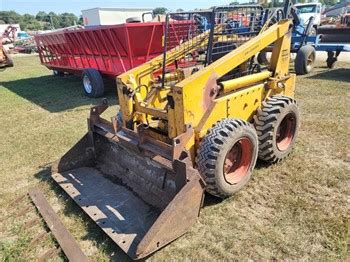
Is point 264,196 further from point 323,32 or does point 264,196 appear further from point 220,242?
point 323,32

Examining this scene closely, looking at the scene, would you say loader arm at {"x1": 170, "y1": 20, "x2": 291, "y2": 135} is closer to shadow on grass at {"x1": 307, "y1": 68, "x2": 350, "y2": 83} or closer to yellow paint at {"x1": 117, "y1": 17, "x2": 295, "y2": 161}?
yellow paint at {"x1": 117, "y1": 17, "x2": 295, "y2": 161}

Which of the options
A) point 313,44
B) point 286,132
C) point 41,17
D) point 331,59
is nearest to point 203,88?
point 286,132

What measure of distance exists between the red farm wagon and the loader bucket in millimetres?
3096

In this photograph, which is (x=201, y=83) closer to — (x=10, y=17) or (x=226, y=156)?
(x=226, y=156)

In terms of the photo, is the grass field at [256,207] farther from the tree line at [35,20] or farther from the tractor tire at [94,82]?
the tree line at [35,20]

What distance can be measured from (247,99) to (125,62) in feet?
15.2

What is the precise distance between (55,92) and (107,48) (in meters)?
2.95

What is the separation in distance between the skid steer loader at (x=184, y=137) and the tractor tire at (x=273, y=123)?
0.01m

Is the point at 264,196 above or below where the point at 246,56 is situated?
below

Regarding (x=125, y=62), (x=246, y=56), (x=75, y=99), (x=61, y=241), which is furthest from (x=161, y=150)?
(x=75, y=99)

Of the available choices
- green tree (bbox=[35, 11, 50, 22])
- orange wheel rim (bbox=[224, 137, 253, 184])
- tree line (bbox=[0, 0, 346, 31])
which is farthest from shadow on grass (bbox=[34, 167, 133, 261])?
green tree (bbox=[35, 11, 50, 22])

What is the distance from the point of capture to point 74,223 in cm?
341

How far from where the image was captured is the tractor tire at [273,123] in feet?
13.1

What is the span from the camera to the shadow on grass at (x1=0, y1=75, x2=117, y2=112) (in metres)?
8.51
